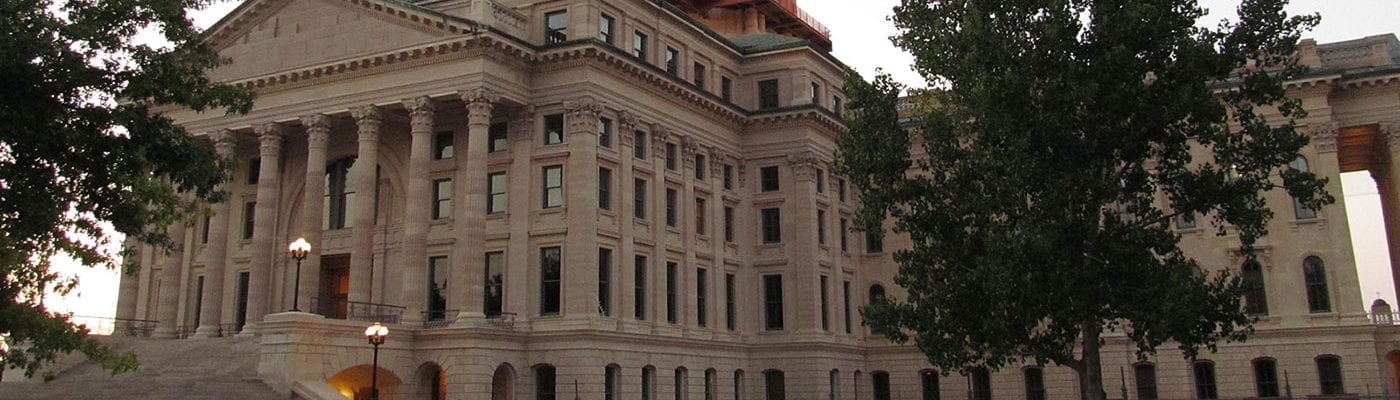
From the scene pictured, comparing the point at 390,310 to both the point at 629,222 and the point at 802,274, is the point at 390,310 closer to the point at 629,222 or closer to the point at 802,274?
the point at 629,222

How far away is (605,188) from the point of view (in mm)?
42188

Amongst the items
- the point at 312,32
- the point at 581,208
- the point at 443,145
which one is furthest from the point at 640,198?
the point at 312,32

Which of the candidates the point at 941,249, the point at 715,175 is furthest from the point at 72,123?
the point at 715,175

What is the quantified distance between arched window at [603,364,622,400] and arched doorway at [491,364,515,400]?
3321mm

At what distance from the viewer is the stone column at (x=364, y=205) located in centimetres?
4028

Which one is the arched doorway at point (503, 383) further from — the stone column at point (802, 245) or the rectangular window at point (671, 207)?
the stone column at point (802, 245)

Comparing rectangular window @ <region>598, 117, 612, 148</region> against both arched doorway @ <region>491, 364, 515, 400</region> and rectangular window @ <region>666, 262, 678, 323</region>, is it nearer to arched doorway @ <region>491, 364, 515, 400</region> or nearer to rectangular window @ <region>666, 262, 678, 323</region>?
rectangular window @ <region>666, 262, 678, 323</region>

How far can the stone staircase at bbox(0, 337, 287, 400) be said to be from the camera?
99.8 feet

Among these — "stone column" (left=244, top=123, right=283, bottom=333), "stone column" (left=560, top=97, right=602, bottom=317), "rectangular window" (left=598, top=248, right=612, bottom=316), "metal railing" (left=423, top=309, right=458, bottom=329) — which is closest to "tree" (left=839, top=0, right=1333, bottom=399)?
"stone column" (left=560, top=97, right=602, bottom=317)

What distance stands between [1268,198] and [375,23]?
37786 millimetres

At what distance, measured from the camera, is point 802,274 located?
50.5 m

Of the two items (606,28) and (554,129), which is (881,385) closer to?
(554,129)

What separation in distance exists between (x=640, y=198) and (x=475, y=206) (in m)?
7.24

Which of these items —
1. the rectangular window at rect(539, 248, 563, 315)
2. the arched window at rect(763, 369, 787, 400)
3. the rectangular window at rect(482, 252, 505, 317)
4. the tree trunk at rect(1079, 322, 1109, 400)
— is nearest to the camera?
the tree trunk at rect(1079, 322, 1109, 400)
